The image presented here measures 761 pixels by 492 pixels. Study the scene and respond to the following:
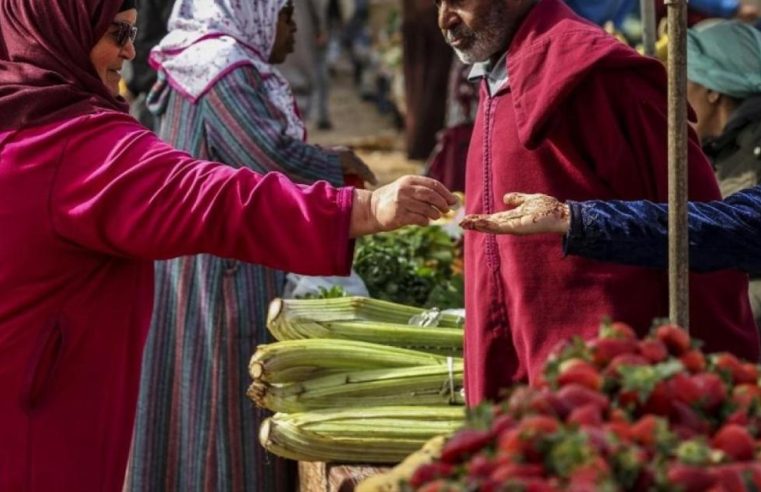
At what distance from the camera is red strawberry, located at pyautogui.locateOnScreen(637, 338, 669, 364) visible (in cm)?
241

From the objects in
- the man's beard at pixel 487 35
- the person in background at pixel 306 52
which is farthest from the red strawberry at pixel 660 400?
the person in background at pixel 306 52

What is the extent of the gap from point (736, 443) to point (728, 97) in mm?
3415

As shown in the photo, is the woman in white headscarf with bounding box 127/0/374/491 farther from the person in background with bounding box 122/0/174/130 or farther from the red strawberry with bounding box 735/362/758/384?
the red strawberry with bounding box 735/362/758/384

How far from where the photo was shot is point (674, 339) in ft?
8.10

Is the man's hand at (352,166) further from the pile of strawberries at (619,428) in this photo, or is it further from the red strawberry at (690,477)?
the red strawberry at (690,477)

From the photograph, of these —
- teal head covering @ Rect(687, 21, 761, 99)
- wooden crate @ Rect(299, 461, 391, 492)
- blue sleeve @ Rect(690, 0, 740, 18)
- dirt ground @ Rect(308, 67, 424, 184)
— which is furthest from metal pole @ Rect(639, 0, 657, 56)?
dirt ground @ Rect(308, 67, 424, 184)

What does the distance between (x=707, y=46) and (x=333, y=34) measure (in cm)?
1462

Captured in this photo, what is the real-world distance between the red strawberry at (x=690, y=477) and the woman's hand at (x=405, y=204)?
129cm

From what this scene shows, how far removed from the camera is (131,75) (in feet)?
22.9

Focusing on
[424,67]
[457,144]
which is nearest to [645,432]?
[457,144]

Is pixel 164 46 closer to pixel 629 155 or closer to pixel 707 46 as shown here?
pixel 707 46

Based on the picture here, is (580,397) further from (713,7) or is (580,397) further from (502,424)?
(713,7)

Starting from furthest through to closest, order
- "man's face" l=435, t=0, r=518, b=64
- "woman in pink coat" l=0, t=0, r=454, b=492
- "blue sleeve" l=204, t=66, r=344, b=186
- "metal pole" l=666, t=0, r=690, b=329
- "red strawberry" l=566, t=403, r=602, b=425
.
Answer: "blue sleeve" l=204, t=66, r=344, b=186 → "man's face" l=435, t=0, r=518, b=64 → "woman in pink coat" l=0, t=0, r=454, b=492 → "metal pole" l=666, t=0, r=690, b=329 → "red strawberry" l=566, t=403, r=602, b=425

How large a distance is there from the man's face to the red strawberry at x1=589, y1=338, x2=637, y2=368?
4.60 ft
